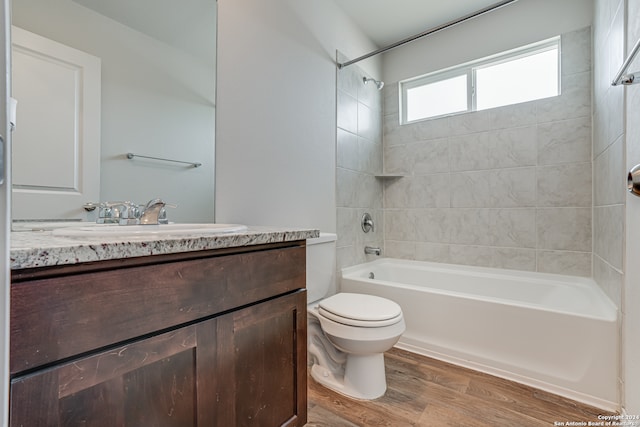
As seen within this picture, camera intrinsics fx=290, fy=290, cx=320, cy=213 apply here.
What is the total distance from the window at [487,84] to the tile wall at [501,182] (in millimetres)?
96

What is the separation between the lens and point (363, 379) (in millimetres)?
1548

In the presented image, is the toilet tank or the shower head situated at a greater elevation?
the shower head

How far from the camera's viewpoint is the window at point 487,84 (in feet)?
7.39

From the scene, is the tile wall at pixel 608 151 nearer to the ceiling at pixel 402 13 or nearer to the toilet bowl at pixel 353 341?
the ceiling at pixel 402 13

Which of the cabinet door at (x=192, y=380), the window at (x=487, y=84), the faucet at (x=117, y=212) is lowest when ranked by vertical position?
the cabinet door at (x=192, y=380)

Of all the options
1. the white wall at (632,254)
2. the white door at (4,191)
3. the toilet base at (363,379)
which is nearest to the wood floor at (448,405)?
the toilet base at (363,379)

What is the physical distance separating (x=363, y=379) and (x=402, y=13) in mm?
2724

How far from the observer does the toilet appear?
1.45 m

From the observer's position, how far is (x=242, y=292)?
2.72ft

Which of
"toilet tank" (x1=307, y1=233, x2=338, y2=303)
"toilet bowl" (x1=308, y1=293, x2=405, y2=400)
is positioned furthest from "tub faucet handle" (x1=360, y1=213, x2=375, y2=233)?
"toilet bowl" (x1=308, y1=293, x2=405, y2=400)

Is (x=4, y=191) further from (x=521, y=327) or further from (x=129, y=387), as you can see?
(x=521, y=327)

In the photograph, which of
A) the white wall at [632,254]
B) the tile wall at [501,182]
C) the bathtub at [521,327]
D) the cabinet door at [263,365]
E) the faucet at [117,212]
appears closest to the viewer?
the cabinet door at [263,365]

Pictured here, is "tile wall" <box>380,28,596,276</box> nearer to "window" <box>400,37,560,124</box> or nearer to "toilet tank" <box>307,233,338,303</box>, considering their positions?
"window" <box>400,37,560,124</box>

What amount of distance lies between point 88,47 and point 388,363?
2.17m
